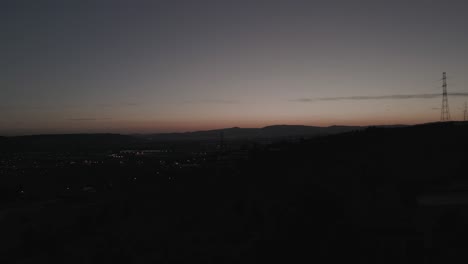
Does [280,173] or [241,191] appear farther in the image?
[280,173]

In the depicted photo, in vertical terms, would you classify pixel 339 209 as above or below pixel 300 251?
above

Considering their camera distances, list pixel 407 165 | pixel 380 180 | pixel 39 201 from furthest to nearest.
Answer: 1. pixel 39 201
2. pixel 407 165
3. pixel 380 180

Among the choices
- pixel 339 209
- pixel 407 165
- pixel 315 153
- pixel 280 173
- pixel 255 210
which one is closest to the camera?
pixel 339 209

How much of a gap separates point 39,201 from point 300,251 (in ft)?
150

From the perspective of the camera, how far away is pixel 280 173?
33.8 metres

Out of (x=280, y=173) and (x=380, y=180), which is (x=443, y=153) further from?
(x=280, y=173)

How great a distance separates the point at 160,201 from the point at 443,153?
21951 millimetres

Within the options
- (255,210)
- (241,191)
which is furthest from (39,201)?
(255,210)

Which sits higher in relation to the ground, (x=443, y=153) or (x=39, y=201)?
(x=443, y=153)

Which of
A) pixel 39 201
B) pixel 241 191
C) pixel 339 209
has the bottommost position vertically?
pixel 39 201

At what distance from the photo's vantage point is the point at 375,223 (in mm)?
14867

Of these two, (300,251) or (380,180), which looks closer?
(300,251)

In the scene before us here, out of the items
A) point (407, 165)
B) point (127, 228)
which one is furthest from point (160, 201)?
point (407, 165)

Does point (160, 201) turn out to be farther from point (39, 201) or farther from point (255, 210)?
point (39, 201)
